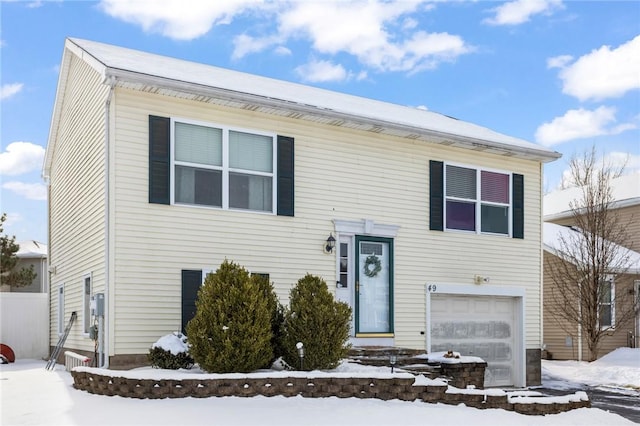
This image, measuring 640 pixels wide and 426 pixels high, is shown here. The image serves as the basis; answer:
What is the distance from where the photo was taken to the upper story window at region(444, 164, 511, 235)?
14758 millimetres

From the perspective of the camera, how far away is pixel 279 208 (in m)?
12.3

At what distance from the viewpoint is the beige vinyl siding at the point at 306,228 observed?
11.0 m

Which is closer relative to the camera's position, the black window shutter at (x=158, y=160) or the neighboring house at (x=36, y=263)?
the black window shutter at (x=158, y=160)

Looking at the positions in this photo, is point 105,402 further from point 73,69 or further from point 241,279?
point 73,69

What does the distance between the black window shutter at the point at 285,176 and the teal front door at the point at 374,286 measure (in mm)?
1661

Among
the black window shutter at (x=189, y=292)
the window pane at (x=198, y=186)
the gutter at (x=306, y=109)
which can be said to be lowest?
the black window shutter at (x=189, y=292)

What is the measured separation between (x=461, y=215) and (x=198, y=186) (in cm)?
595

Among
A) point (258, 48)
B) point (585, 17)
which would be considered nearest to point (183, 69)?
point (258, 48)

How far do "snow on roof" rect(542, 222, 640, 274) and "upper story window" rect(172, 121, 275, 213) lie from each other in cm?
1135

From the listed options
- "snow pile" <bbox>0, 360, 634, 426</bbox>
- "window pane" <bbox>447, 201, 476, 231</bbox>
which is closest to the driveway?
"snow pile" <bbox>0, 360, 634, 426</bbox>

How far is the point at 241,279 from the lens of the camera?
9875 mm

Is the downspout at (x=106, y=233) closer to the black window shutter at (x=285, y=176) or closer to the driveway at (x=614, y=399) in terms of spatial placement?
the black window shutter at (x=285, y=176)

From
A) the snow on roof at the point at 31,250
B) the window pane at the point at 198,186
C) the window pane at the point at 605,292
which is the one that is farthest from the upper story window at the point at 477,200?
the snow on roof at the point at 31,250

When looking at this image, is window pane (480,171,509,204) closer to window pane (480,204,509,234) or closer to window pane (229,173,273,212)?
window pane (480,204,509,234)
